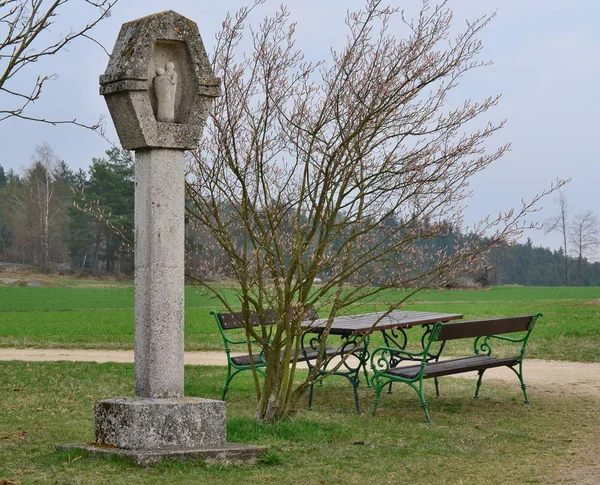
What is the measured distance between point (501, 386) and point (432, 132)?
16.8ft

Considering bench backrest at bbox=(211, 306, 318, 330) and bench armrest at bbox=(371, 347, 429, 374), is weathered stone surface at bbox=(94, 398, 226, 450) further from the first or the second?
bench armrest at bbox=(371, 347, 429, 374)

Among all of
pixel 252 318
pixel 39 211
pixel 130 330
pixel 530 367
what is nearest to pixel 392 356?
pixel 252 318

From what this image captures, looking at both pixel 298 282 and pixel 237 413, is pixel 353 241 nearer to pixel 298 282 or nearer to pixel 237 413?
pixel 298 282

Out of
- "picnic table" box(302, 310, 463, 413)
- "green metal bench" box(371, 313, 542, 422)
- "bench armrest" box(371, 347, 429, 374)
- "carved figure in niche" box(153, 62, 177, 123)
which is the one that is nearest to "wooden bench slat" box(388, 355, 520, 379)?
"green metal bench" box(371, 313, 542, 422)

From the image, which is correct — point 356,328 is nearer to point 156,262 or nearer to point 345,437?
point 345,437

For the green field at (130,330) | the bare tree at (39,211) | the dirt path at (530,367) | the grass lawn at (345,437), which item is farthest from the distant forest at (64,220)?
the grass lawn at (345,437)

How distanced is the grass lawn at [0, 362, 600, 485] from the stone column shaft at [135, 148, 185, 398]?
0.69 metres

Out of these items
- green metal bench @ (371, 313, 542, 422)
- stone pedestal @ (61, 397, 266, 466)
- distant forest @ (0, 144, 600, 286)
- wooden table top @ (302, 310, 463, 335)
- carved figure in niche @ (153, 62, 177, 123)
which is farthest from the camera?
distant forest @ (0, 144, 600, 286)

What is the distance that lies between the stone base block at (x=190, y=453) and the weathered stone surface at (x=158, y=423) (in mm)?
86

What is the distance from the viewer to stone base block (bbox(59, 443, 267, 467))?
6.52 metres

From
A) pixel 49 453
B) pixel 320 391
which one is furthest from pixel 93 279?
pixel 49 453

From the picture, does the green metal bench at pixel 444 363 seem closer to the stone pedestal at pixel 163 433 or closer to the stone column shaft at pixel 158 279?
the stone pedestal at pixel 163 433

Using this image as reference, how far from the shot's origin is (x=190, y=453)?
668 centimetres

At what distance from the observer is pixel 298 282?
8719 millimetres
